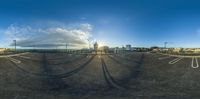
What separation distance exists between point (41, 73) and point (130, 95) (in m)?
16.6

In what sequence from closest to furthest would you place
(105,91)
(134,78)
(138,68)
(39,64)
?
(105,91) < (134,78) < (138,68) < (39,64)

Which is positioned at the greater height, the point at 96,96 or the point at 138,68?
the point at 138,68

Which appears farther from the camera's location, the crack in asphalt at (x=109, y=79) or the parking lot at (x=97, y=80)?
the crack in asphalt at (x=109, y=79)

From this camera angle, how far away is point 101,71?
121ft

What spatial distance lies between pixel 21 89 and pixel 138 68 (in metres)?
20.6

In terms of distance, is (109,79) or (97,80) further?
(109,79)

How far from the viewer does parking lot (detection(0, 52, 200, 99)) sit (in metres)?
27.0

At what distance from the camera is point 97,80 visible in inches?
1272

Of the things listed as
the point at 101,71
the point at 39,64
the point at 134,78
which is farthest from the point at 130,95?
the point at 39,64

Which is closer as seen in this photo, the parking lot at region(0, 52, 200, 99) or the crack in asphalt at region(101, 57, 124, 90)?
the parking lot at region(0, 52, 200, 99)

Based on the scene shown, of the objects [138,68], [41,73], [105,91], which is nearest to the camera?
[105,91]

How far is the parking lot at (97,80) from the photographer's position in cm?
2695

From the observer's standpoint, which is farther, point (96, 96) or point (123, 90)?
point (123, 90)

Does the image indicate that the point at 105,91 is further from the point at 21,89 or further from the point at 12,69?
the point at 12,69
